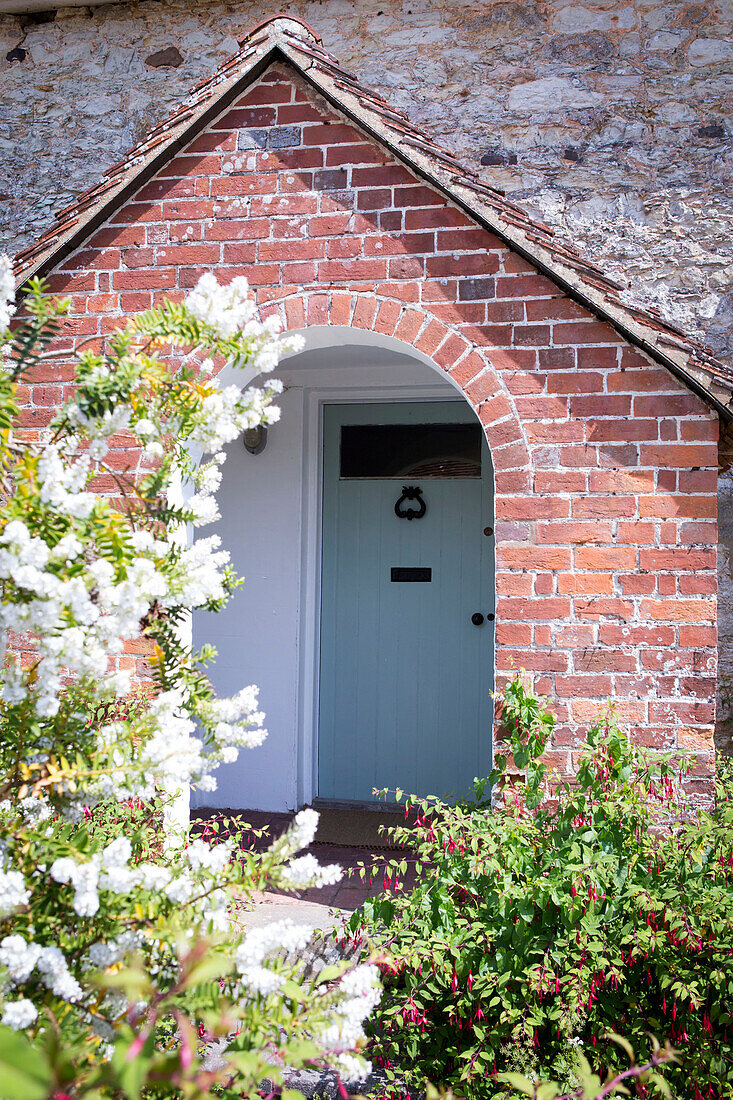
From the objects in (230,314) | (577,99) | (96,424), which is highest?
(577,99)

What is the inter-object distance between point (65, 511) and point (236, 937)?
91cm

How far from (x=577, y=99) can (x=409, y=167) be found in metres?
2.56

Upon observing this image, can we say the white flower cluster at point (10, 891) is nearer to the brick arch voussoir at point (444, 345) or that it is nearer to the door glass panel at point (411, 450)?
the brick arch voussoir at point (444, 345)

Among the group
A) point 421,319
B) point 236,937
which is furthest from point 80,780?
point 421,319

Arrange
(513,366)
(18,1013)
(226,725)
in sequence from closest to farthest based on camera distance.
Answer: (18,1013)
(226,725)
(513,366)

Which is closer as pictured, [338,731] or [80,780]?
[80,780]

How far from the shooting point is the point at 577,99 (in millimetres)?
5250

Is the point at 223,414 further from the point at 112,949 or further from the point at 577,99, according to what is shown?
the point at 577,99

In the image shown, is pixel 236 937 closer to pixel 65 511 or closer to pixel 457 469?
pixel 65 511

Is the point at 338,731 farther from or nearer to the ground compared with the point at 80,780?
nearer to the ground

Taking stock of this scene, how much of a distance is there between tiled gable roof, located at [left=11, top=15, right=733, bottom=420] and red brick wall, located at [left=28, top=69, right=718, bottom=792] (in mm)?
75

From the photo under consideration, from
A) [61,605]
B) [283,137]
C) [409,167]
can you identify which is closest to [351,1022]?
[61,605]

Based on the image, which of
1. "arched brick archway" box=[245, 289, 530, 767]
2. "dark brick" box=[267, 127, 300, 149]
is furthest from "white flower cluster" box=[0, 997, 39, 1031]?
"dark brick" box=[267, 127, 300, 149]

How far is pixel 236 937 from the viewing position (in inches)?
64.4
